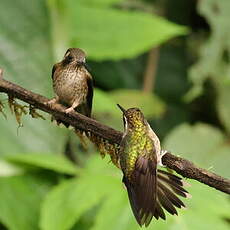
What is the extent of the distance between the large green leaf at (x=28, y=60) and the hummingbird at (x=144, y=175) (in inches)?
84.9

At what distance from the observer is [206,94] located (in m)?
4.46

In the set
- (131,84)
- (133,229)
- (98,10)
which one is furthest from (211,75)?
(133,229)

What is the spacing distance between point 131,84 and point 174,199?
3.42m

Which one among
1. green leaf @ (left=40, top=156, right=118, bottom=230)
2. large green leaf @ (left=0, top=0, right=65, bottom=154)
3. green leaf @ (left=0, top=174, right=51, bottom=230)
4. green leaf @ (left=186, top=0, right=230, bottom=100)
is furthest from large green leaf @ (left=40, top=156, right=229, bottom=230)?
green leaf @ (left=186, top=0, right=230, bottom=100)

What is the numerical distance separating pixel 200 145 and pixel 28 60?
3.39 ft

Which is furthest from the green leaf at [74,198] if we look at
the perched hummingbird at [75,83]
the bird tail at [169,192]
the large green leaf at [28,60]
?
the bird tail at [169,192]

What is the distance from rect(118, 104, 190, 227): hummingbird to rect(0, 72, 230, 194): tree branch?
0.02m

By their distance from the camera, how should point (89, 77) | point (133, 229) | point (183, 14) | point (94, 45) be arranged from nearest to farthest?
point (89, 77) → point (133, 229) → point (94, 45) → point (183, 14)

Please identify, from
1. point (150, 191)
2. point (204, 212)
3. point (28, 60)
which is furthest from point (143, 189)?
point (28, 60)

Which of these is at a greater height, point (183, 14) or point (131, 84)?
point (183, 14)

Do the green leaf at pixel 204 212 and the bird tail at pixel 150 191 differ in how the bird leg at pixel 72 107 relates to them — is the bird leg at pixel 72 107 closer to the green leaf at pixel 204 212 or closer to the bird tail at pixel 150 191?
the bird tail at pixel 150 191

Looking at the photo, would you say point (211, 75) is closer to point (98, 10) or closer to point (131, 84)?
point (131, 84)

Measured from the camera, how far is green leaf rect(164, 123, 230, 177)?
3.59 metres

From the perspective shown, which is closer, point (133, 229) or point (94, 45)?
point (133, 229)
